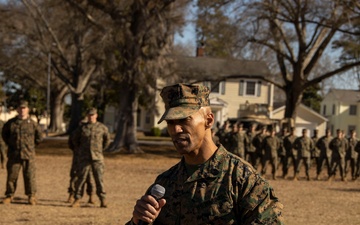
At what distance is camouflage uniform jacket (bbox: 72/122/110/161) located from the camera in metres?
11.9

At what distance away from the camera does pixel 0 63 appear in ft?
118

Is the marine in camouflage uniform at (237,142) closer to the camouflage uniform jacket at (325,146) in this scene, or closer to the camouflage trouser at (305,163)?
the camouflage trouser at (305,163)

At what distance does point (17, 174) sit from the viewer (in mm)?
11805

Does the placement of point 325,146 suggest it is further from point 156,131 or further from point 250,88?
point 156,131

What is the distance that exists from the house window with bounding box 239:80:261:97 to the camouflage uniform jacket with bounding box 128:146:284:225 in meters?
47.9

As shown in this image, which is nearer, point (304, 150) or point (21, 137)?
point (21, 137)

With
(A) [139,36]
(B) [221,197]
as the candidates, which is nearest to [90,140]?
(B) [221,197]

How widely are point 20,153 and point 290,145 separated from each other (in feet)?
39.0

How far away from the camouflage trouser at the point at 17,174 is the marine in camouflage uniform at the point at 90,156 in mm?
917

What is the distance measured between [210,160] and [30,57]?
36.9 metres

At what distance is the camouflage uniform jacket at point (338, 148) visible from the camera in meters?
20.9

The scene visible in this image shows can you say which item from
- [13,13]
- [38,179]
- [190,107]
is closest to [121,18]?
[13,13]

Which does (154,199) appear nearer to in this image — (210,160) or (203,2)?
(210,160)

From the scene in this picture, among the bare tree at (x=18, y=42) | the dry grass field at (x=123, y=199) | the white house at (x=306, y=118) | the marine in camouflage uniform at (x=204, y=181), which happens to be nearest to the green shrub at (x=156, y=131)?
the white house at (x=306, y=118)
